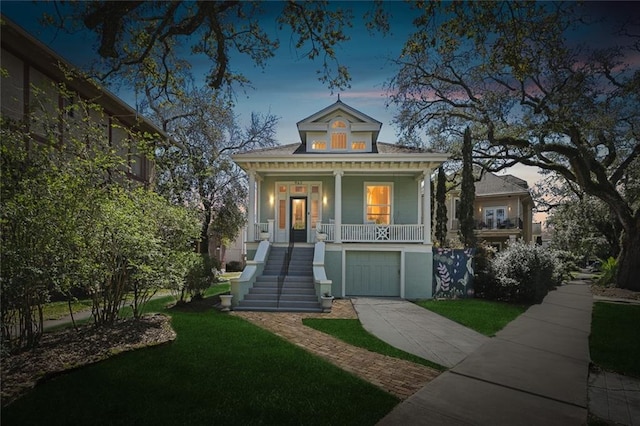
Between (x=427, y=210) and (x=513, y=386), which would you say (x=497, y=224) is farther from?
(x=513, y=386)

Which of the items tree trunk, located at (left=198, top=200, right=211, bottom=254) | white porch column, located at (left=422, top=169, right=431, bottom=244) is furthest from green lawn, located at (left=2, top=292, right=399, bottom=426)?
tree trunk, located at (left=198, top=200, right=211, bottom=254)

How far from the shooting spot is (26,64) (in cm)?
903

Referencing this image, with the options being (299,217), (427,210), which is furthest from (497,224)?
(299,217)

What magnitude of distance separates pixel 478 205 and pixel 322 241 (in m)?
20.0

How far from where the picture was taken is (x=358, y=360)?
17.7ft

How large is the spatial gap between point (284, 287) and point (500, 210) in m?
22.1

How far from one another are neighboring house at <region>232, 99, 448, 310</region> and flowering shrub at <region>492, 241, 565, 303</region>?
2.28 m

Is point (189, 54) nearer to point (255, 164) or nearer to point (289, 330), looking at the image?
point (289, 330)

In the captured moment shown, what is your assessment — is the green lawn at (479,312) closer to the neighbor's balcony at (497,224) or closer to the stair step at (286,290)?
the stair step at (286,290)

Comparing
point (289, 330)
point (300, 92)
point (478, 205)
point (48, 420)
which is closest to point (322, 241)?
point (289, 330)

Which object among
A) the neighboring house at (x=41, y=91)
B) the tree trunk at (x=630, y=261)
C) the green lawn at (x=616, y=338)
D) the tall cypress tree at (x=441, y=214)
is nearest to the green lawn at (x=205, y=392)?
the neighboring house at (x=41, y=91)

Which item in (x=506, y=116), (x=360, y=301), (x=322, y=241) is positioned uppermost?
(x=506, y=116)

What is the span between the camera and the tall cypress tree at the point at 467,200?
13305mm

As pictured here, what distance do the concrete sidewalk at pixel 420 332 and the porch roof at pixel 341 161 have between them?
5109 mm
